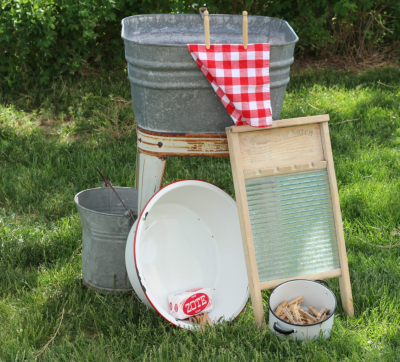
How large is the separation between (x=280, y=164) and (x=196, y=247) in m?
0.68

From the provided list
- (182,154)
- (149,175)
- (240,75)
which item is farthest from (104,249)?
(240,75)

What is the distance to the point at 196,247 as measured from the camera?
264 centimetres

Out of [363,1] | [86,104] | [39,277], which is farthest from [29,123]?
[363,1]

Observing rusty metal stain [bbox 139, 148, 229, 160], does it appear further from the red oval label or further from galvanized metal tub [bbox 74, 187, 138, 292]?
the red oval label

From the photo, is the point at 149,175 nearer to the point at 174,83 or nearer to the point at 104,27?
the point at 174,83

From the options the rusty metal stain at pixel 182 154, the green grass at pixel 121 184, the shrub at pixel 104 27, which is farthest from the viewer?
the shrub at pixel 104 27

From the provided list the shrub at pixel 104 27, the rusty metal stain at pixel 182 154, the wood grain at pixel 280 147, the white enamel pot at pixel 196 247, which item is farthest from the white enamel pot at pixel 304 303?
the shrub at pixel 104 27

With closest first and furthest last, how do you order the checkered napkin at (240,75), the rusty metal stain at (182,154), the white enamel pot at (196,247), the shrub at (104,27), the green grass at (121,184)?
the checkered napkin at (240,75)
the green grass at (121,184)
the rusty metal stain at (182,154)
the white enamel pot at (196,247)
the shrub at (104,27)

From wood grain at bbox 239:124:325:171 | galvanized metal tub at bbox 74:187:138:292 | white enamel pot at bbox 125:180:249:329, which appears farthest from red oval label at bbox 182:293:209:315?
wood grain at bbox 239:124:325:171

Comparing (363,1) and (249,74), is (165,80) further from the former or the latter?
(363,1)

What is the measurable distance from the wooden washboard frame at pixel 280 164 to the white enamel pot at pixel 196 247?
230mm

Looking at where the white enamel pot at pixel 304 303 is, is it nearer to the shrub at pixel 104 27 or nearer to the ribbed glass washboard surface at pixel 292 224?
the ribbed glass washboard surface at pixel 292 224

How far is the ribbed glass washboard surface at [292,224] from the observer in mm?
2330

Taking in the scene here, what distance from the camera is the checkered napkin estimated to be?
2043 mm
